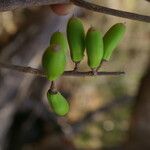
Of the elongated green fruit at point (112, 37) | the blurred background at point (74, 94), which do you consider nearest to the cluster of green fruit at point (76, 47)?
the elongated green fruit at point (112, 37)

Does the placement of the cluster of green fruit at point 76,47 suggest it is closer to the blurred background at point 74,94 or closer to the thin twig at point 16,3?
the thin twig at point 16,3

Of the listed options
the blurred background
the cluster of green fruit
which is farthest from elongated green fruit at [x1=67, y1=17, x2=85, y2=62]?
the blurred background

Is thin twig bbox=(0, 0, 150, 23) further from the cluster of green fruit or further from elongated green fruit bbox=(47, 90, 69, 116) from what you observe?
elongated green fruit bbox=(47, 90, 69, 116)

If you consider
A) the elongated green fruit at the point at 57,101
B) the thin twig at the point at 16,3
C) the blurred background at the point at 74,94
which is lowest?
the blurred background at the point at 74,94

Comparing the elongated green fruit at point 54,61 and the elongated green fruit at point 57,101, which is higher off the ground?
the elongated green fruit at point 54,61

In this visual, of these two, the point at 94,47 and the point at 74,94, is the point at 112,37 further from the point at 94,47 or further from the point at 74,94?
the point at 74,94

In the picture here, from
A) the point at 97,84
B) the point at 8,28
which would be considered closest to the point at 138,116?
the point at 8,28

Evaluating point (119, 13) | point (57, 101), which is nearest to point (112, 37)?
point (119, 13)
